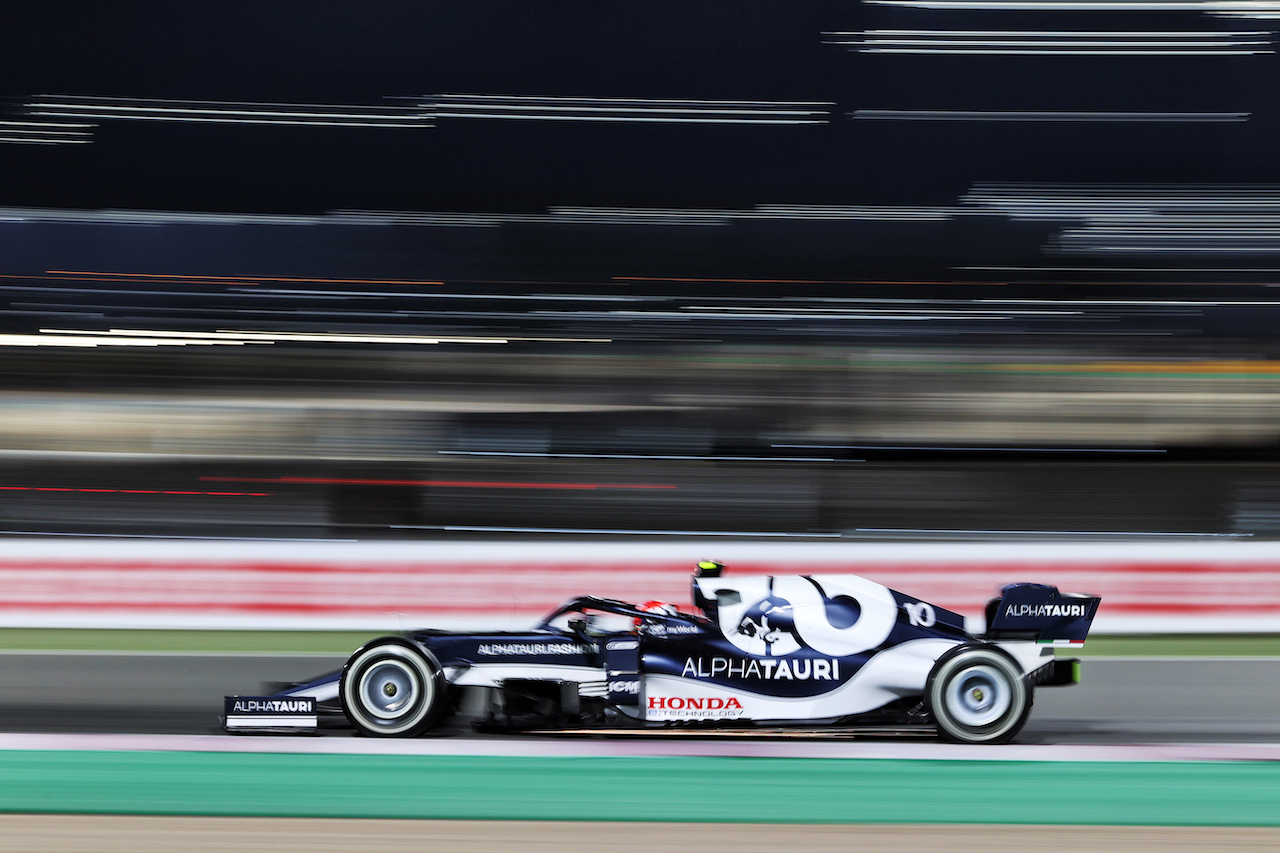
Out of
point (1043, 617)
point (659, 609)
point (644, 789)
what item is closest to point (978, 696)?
point (1043, 617)

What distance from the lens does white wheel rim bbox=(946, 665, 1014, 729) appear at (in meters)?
4.45

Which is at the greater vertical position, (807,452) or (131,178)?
(131,178)

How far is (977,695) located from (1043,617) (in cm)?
43

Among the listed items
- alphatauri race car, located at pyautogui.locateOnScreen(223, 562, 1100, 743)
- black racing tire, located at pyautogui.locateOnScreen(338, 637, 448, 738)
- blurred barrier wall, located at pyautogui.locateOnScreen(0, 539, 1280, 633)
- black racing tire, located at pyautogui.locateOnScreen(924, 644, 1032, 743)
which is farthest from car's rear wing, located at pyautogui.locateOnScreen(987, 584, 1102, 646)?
blurred barrier wall, located at pyautogui.locateOnScreen(0, 539, 1280, 633)

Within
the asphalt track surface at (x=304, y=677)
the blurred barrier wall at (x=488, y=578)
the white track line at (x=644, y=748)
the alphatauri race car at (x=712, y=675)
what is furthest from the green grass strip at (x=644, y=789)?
the blurred barrier wall at (x=488, y=578)

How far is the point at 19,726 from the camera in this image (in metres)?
5.04

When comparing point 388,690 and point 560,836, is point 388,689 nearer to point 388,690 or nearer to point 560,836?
point 388,690

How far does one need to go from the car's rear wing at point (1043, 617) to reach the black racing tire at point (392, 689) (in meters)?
2.25

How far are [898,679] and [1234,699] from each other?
2324 mm

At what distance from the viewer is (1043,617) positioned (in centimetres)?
460

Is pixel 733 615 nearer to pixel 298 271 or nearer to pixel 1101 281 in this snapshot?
pixel 298 271

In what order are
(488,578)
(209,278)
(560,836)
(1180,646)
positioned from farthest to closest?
(209,278) < (488,578) < (1180,646) < (560,836)

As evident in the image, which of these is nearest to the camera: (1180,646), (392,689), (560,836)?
(560,836)

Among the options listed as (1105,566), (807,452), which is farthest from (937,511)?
(1105,566)
